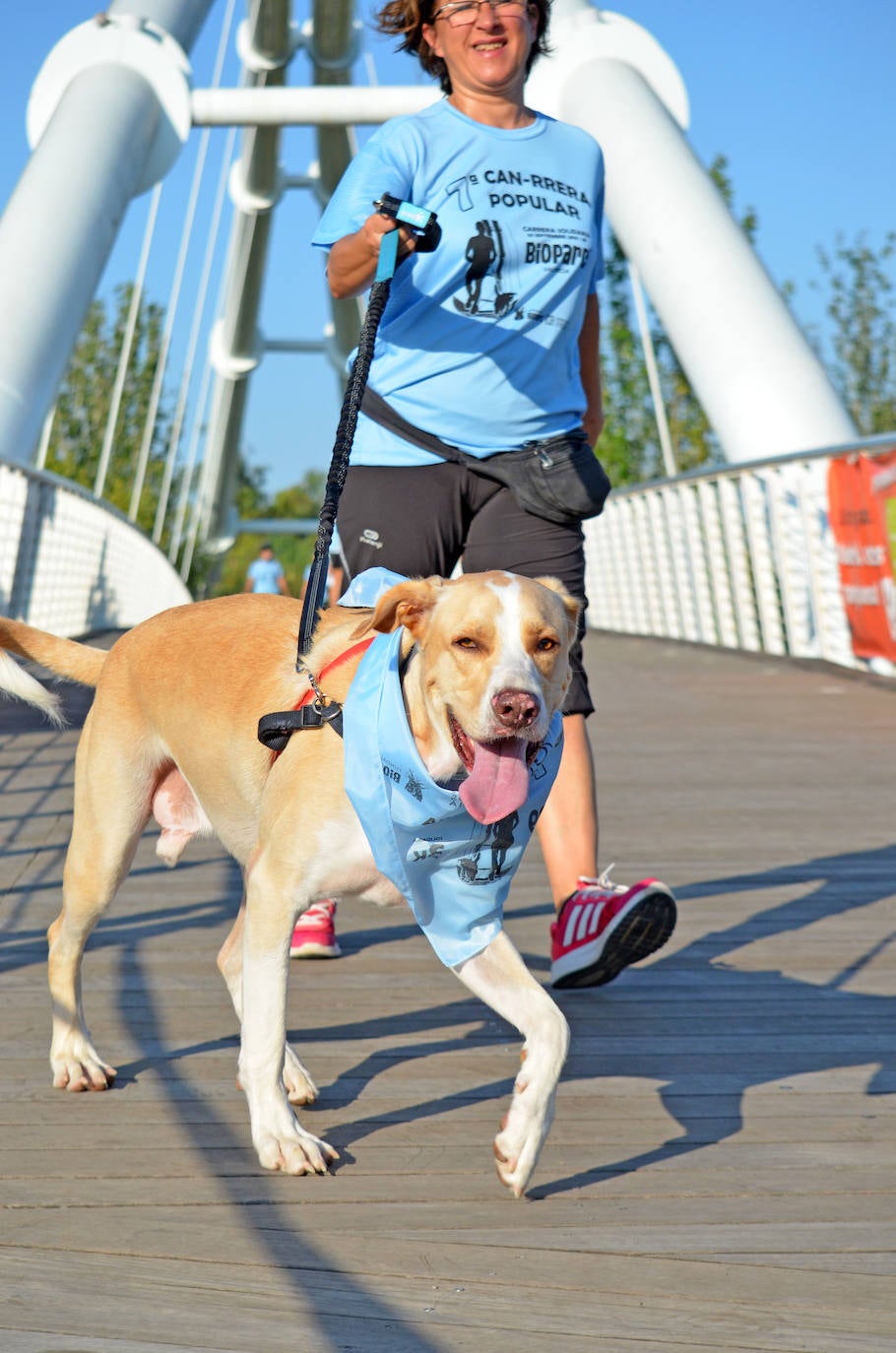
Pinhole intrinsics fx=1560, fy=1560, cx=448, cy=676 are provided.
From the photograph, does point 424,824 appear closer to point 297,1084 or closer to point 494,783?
point 494,783

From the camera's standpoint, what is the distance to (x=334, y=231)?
10.3 ft

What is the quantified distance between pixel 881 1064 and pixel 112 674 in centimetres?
159

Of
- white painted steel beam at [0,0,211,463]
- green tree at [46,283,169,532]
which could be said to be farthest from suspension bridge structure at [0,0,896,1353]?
green tree at [46,283,169,532]

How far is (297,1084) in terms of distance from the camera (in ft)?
8.66

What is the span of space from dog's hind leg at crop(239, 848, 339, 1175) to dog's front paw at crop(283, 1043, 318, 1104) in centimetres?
20

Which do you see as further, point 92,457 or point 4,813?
point 92,457

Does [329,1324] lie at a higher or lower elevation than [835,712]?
lower

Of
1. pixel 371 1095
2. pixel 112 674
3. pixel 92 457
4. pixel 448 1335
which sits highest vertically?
pixel 92 457

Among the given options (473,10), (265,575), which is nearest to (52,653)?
(473,10)

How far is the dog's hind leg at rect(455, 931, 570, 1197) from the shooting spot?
7.22 feet

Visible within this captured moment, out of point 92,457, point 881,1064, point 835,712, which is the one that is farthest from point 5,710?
point 92,457

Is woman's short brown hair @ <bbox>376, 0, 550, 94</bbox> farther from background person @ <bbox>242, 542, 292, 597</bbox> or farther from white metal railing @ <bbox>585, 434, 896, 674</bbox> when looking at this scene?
background person @ <bbox>242, 542, 292, 597</bbox>

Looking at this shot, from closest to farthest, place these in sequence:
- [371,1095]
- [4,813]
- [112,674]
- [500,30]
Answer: [371,1095], [112,674], [500,30], [4,813]

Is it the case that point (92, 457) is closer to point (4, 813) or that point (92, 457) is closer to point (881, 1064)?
point (4, 813)
